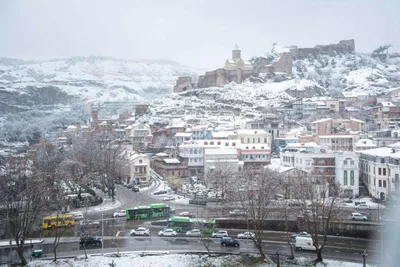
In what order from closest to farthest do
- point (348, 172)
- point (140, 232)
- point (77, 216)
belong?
point (140, 232) → point (77, 216) → point (348, 172)

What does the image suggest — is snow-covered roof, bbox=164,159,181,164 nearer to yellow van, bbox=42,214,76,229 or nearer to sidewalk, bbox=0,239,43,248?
yellow van, bbox=42,214,76,229

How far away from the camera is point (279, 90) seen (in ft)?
201

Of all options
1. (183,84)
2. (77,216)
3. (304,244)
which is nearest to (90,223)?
(77,216)

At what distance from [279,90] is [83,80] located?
258 ft

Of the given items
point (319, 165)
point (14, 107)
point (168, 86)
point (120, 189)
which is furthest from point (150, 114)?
point (168, 86)

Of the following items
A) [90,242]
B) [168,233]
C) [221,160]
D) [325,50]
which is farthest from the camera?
[325,50]

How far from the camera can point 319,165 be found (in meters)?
25.8

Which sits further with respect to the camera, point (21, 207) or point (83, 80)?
point (83, 80)

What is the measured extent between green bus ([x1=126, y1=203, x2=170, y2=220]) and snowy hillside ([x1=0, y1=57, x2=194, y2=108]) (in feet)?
250

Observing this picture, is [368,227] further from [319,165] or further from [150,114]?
[150,114]

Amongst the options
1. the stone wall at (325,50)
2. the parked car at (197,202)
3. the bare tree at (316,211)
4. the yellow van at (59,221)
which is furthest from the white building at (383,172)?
the stone wall at (325,50)

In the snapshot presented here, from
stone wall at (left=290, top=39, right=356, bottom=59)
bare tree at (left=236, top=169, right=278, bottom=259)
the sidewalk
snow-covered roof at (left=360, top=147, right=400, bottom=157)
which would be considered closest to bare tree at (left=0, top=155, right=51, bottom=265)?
the sidewalk

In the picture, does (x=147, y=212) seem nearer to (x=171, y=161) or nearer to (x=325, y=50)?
(x=171, y=161)

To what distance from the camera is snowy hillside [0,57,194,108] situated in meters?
102
